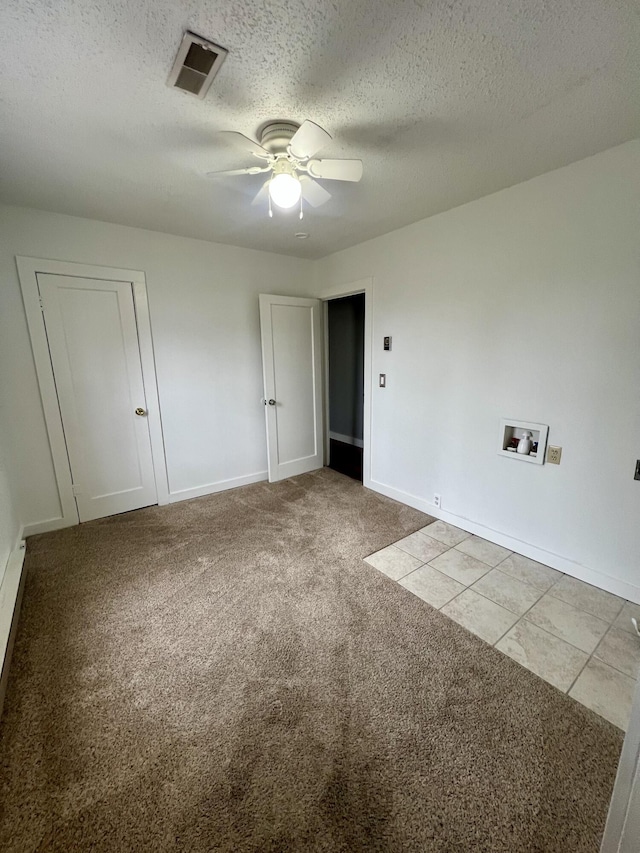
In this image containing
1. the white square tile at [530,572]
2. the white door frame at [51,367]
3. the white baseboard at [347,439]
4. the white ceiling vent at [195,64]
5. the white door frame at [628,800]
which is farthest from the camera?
the white baseboard at [347,439]

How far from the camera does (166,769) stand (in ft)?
3.85

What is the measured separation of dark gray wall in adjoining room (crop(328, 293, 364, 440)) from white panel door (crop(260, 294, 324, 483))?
1148 mm

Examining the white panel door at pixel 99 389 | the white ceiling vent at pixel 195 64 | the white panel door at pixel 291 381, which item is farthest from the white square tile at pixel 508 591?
the white panel door at pixel 99 389

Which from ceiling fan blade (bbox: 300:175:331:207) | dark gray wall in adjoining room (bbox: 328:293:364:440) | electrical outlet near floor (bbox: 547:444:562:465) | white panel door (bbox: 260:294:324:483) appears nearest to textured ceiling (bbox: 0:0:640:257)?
ceiling fan blade (bbox: 300:175:331:207)

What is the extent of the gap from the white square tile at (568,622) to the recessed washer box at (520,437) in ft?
2.84

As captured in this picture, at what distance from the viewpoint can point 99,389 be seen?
2854 millimetres

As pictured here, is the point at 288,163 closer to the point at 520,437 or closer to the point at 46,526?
the point at 520,437

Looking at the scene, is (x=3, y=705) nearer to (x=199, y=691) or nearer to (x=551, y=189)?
(x=199, y=691)

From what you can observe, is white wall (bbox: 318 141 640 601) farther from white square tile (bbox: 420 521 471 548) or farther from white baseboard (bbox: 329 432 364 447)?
white baseboard (bbox: 329 432 364 447)

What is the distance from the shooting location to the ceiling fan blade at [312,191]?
1715 mm

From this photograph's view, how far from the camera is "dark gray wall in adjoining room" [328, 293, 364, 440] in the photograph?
4.99 m

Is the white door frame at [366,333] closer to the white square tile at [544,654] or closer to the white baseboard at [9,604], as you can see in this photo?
the white square tile at [544,654]

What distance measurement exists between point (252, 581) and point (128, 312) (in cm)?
244

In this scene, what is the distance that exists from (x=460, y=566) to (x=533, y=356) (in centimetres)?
149
